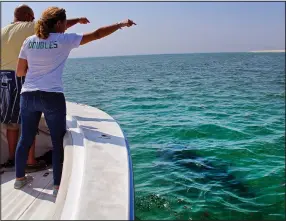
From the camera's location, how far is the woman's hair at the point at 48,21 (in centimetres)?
262

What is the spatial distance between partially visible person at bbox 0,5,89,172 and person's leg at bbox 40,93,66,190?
1.57ft

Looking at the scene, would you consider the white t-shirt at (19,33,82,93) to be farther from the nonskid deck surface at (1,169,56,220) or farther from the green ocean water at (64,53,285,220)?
the green ocean water at (64,53,285,220)

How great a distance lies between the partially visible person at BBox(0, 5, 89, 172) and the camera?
10.8ft

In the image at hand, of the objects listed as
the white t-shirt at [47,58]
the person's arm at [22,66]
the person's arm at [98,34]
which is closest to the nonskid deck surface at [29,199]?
the white t-shirt at [47,58]

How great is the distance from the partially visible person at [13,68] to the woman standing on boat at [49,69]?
0.50 meters

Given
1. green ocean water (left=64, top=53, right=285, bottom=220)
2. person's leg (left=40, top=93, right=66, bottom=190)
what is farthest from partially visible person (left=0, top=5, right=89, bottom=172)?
green ocean water (left=64, top=53, right=285, bottom=220)

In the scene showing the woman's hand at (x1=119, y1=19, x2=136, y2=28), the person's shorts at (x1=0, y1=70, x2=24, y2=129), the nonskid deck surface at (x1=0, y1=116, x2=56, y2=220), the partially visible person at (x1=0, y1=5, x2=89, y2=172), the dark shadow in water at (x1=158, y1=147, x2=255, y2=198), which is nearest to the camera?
the woman's hand at (x1=119, y1=19, x2=136, y2=28)

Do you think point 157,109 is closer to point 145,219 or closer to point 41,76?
point 145,219

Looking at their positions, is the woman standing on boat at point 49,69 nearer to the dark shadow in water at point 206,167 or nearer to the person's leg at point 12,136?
the person's leg at point 12,136

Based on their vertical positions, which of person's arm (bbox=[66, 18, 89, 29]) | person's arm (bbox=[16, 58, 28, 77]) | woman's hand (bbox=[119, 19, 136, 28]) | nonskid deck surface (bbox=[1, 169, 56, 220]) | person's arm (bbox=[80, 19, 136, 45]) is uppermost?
person's arm (bbox=[66, 18, 89, 29])

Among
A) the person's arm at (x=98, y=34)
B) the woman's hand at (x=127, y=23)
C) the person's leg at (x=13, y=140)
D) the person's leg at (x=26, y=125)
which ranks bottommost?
the person's leg at (x=13, y=140)

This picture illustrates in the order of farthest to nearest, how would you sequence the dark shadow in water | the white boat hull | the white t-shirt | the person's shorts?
the dark shadow in water < the person's shorts < the white t-shirt < the white boat hull

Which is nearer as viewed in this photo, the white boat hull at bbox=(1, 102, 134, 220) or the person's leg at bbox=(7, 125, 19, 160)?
the white boat hull at bbox=(1, 102, 134, 220)

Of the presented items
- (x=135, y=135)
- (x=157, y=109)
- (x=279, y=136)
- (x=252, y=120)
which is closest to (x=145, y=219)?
(x=135, y=135)
